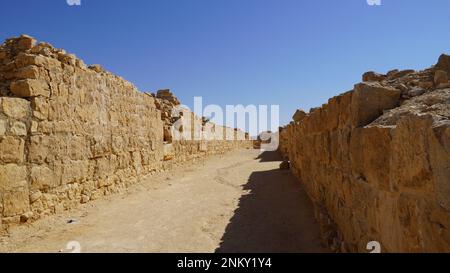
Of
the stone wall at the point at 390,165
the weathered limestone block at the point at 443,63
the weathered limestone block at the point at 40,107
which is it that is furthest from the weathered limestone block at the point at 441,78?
the weathered limestone block at the point at 40,107

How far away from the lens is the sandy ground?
448cm

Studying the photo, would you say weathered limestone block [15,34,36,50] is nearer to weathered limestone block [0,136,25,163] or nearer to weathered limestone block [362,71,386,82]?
weathered limestone block [0,136,25,163]

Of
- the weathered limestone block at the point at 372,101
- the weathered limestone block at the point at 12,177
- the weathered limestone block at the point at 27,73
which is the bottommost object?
the weathered limestone block at the point at 12,177

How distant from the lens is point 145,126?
10312 millimetres

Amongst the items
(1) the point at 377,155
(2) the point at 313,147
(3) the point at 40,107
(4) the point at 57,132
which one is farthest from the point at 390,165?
(4) the point at 57,132

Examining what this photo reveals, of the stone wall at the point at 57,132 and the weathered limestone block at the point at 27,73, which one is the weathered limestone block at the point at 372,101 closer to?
the stone wall at the point at 57,132

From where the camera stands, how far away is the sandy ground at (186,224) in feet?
14.7

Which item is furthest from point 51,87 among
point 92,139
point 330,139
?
point 330,139

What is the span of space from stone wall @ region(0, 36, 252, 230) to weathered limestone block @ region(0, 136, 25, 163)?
1 cm

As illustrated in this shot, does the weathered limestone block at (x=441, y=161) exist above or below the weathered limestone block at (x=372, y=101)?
below

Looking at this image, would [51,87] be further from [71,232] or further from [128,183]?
[128,183]

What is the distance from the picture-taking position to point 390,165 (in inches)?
90.5

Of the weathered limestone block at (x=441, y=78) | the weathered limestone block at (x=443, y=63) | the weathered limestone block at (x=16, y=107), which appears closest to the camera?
the weathered limestone block at (x=441, y=78)

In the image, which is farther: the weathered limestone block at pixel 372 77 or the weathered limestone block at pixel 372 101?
the weathered limestone block at pixel 372 77
